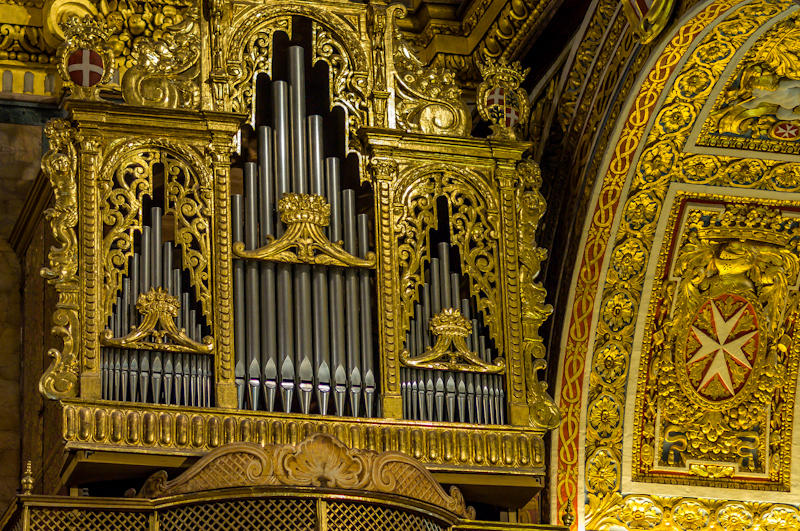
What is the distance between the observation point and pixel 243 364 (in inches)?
446

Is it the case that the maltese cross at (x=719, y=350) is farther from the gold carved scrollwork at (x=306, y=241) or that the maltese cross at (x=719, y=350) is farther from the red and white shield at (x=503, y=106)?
the gold carved scrollwork at (x=306, y=241)

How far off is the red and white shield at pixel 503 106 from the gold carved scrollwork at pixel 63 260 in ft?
8.40

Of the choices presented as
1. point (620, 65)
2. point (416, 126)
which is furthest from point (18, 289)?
point (620, 65)

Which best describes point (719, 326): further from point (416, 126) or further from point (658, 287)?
point (416, 126)

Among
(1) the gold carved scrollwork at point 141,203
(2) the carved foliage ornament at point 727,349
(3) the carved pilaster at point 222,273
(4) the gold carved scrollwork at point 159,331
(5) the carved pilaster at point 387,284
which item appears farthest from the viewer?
(2) the carved foliage ornament at point 727,349

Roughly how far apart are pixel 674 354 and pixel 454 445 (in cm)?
228

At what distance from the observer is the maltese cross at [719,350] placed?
43.6 ft

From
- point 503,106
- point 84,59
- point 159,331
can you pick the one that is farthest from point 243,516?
point 503,106

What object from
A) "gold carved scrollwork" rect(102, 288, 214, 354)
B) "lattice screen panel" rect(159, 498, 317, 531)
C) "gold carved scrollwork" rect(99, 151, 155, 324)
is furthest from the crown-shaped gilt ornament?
"lattice screen panel" rect(159, 498, 317, 531)

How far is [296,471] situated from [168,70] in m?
2.55

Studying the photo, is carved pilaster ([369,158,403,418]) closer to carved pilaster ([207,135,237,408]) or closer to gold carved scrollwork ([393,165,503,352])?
gold carved scrollwork ([393,165,503,352])

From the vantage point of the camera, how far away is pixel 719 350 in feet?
43.7

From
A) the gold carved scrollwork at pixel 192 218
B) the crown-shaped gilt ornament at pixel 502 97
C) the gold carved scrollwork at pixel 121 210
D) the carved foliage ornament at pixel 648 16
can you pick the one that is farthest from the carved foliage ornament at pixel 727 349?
the gold carved scrollwork at pixel 121 210

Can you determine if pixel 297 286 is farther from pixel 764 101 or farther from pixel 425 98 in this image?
pixel 764 101
